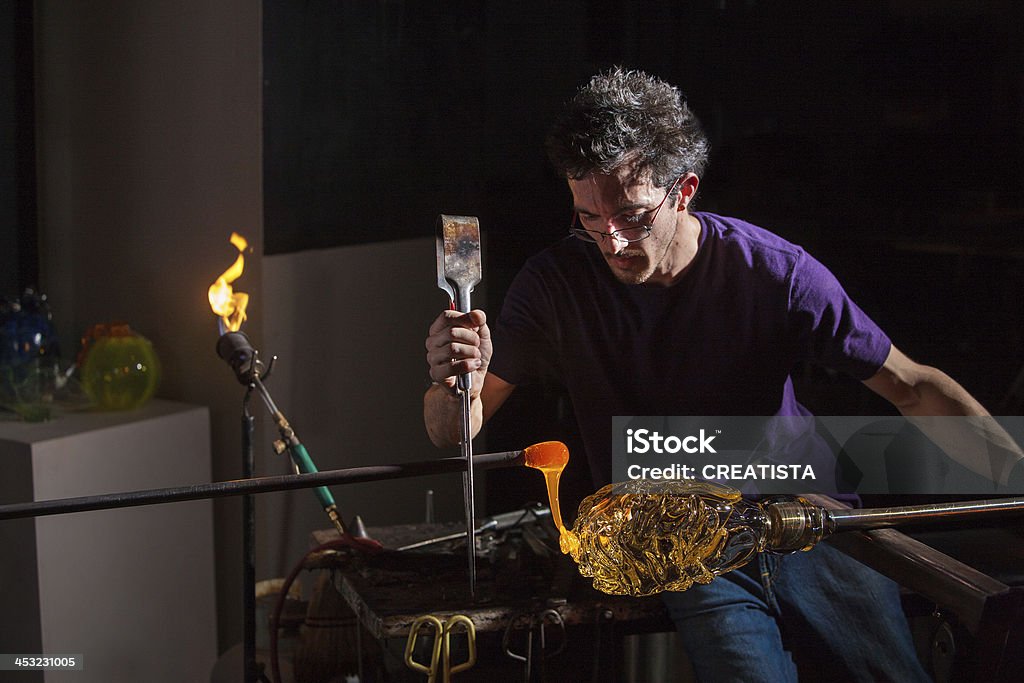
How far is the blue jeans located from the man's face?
14.1 inches

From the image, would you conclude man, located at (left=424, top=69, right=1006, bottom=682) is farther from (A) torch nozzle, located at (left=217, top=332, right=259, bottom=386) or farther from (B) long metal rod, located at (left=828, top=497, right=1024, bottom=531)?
(A) torch nozzle, located at (left=217, top=332, right=259, bottom=386)

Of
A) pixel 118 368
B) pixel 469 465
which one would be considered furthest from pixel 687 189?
pixel 118 368

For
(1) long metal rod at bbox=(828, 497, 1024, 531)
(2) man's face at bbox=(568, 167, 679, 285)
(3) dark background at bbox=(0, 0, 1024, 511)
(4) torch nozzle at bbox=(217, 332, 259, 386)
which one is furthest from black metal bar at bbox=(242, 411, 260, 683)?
(1) long metal rod at bbox=(828, 497, 1024, 531)

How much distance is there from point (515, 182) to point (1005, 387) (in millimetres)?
652

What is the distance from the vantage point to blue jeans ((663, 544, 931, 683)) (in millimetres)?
1065

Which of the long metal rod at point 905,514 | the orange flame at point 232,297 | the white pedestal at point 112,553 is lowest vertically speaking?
the white pedestal at point 112,553

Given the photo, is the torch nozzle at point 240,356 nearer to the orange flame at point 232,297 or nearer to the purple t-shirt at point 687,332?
the orange flame at point 232,297

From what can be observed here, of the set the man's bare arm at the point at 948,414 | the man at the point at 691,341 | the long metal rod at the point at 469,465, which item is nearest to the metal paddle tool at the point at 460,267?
the long metal rod at the point at 469,465

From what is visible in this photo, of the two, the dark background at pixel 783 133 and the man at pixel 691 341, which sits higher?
the dark background at pixel 783 133

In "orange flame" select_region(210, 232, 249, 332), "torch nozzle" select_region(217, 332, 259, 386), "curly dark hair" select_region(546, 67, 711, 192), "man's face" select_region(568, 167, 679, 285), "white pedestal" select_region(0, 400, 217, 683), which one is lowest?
"white pedestal" select_region(0, 400, 217, 683)

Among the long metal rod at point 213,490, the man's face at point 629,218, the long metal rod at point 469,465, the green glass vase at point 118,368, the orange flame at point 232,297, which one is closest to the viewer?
the long metal rod at point 213,490

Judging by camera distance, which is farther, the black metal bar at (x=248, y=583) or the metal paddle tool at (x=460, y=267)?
the black metal bar at (x=248, y=583)

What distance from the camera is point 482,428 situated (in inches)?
43.3

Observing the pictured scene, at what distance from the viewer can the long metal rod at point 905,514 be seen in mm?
1007
